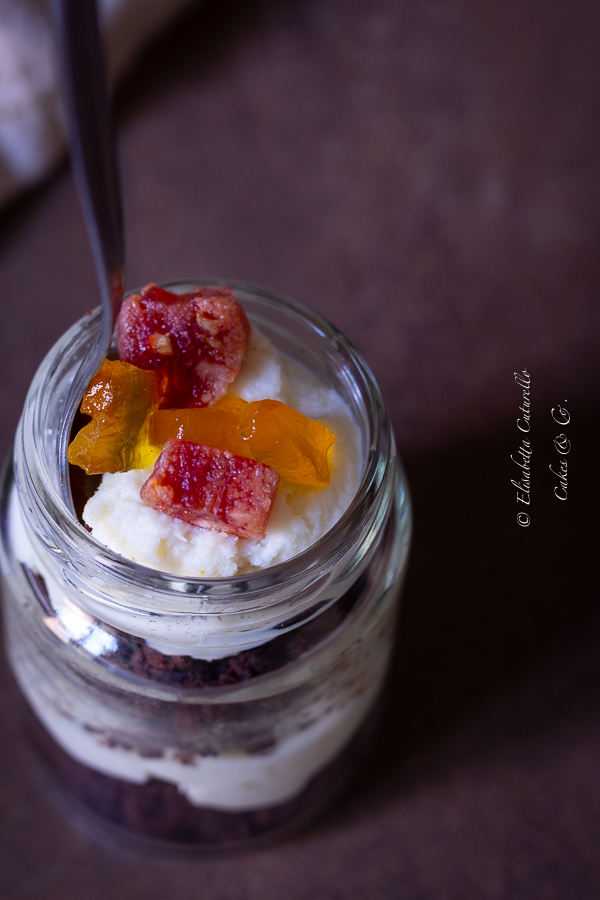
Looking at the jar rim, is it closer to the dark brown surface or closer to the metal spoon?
the metal spoon

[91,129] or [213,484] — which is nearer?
[91,129]

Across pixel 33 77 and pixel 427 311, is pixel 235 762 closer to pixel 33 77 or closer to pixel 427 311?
pixel 427 311

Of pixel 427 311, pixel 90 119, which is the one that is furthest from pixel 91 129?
pixel 427 311

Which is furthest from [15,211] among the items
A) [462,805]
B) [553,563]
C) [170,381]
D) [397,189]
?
[462,805]

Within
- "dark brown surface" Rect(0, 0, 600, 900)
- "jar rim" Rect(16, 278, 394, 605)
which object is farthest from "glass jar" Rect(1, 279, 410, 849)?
"dark brown surface" Rect(0, 0, 600, 900)

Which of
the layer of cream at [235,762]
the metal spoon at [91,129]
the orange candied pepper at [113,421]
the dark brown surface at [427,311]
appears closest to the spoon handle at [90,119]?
the metal spoon at [91,129]

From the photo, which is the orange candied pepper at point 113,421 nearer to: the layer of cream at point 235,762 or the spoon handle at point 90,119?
the spoon handle at point 90,119
